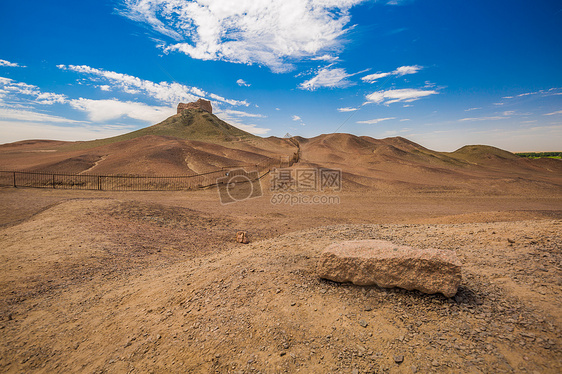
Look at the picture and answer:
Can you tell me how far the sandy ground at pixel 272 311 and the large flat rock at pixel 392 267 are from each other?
15 cm

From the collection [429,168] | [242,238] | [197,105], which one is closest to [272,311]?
[242,238]

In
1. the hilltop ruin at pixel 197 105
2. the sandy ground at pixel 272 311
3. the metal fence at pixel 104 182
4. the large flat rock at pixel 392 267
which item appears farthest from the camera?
the hilltop ruin at pixel 197 105

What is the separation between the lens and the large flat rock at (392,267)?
314 cm

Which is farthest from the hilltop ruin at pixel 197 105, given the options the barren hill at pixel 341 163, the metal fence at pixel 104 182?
the metal fence at pixel 104 182

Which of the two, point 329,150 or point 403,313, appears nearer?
point 403,313

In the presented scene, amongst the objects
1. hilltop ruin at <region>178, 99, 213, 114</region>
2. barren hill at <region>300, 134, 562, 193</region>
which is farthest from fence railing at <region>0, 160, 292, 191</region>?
hilltop ruin at <region>178, 99, 213, 114</region>

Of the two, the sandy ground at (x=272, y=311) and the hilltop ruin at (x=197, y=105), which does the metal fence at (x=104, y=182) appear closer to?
the sandy ground at (x=272, y=311)

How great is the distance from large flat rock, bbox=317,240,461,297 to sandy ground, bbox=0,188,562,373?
0.50ft

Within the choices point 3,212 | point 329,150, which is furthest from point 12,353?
point 329,150

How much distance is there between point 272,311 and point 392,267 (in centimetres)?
167

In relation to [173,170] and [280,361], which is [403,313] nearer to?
[280,361]

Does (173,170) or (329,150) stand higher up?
(329,150)

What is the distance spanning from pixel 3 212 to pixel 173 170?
14.3 meters

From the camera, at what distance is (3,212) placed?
11.1 metres
